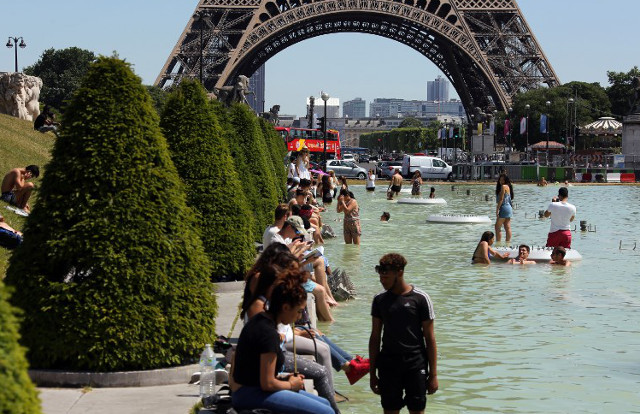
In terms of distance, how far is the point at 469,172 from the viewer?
73500mm

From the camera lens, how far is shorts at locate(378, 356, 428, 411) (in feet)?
24.1

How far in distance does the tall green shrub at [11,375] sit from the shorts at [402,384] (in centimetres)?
376

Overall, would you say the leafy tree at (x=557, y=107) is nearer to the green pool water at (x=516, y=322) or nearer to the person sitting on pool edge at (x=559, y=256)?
the green pool water at (x=516, y=322)

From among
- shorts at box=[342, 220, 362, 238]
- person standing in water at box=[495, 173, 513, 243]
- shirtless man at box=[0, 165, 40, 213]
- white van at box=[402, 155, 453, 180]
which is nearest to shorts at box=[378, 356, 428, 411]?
shirtless man at box=[0, 165, 40, 213]

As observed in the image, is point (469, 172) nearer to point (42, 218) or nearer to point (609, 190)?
point (609, 190)

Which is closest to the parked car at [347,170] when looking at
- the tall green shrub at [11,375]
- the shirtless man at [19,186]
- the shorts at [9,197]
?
the shorts at [9,197]

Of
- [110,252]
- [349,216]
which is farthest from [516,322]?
[349,216]

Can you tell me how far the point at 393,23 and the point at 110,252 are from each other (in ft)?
278

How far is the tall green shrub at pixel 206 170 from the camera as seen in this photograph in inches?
545

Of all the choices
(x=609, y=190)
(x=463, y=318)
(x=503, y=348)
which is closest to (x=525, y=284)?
(x=463, y=318)

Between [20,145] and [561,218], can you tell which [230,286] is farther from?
[20,145]

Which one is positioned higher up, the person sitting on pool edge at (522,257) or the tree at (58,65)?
the tree at (58,65)

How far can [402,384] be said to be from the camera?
742 centimetres

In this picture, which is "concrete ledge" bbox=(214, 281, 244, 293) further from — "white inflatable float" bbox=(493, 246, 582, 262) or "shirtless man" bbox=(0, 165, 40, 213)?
"white inflatable float" bbox=(493, 246, 582, 262)
